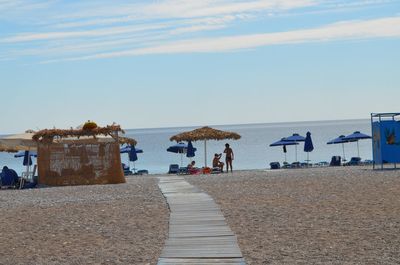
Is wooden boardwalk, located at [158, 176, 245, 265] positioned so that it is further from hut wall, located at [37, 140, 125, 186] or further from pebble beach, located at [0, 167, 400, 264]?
hut wall, located at [37, 140, 125, 186]

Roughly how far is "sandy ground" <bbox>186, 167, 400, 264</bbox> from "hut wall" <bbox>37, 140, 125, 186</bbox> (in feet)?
21.9

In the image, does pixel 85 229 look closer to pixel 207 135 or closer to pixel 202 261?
pixel 202 261

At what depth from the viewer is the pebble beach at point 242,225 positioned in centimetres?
1141

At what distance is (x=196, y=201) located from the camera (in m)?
18.4

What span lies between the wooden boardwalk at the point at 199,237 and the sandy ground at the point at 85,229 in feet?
0.64

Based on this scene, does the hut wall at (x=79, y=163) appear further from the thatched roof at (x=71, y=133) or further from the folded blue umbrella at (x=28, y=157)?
the folded blue umbrella at (x=28, y=157)

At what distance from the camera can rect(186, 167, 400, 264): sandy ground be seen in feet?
36.6

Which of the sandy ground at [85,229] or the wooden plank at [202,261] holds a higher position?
the sandy ground at [85,229]

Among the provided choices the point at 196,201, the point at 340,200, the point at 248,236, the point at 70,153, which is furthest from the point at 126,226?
the point at 70,153

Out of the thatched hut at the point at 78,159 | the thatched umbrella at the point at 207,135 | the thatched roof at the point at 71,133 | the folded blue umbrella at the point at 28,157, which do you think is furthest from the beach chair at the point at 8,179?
the thatched umbrella at the point at 207,135

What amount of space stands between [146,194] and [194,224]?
7778mm

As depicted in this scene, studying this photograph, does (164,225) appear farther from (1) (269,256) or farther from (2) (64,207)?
(2) (64,207)

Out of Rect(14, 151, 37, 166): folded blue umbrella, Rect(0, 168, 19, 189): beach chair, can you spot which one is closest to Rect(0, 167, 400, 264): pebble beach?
Rect(0, 168, 19, 189): beach chair

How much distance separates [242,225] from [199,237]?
168 cm
